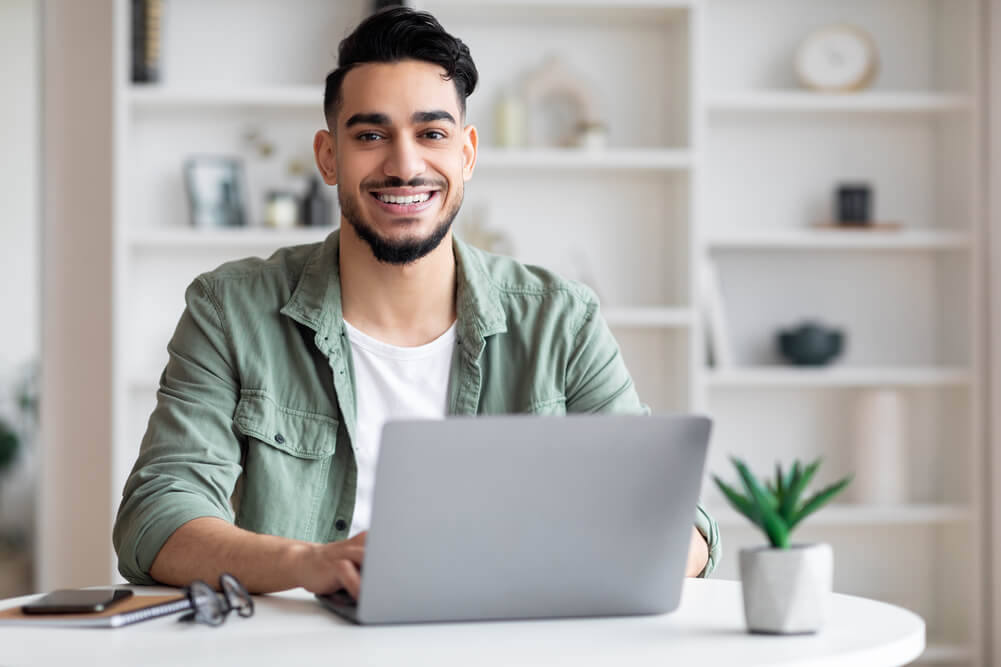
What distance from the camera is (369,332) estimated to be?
1.68 meters

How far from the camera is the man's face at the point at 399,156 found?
1597 millimetres

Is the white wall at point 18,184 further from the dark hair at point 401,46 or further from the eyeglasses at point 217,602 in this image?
the eyeglasses at point 217,602

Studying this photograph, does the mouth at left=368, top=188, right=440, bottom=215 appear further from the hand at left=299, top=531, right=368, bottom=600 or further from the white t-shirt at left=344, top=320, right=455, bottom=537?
the hand at left=299, top=531, right=368, bottom=600

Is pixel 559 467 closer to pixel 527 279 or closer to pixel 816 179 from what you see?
pixel 527 279

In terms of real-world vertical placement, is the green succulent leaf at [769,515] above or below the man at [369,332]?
below

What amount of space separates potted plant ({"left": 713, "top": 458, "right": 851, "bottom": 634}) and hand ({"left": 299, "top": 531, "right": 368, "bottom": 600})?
0.35 metres

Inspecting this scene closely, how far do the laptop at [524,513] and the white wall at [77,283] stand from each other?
2.44m

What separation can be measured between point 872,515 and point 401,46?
6.99 feet

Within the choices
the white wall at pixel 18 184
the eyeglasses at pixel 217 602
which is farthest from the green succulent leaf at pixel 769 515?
the white wall at pixel 18 184

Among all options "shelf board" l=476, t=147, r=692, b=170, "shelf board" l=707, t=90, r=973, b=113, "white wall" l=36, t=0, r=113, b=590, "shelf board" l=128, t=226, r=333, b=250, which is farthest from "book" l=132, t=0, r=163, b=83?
"shelf board" l=707, t=90, r=973, b=113

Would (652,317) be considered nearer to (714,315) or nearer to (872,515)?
(714,315)

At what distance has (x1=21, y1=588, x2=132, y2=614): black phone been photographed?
107 centimetres

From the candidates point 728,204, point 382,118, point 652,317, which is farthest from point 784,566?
point 728,204

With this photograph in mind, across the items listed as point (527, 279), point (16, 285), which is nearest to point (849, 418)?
point (527, 279)
